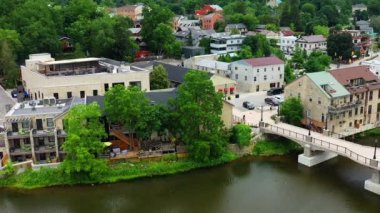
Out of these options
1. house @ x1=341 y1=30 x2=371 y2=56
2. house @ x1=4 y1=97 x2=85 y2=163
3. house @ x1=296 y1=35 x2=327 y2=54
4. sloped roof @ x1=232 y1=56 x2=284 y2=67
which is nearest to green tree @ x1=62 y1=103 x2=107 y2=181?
house @ x1=4 y1=97 x2=85 y2=163

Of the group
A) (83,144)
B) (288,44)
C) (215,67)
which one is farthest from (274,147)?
(288,44)

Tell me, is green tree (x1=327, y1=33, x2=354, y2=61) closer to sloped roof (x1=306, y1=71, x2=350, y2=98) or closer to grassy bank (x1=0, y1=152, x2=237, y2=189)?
sloped roof (x1=306, y1=71, x2=350, y2=98)

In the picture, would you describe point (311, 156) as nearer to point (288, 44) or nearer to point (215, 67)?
point (215, 67)

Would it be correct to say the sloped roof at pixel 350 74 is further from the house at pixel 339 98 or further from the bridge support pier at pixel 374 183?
the bridge support pier at pixel 374 183

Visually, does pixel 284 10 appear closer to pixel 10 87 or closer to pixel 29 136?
pixel 10 87

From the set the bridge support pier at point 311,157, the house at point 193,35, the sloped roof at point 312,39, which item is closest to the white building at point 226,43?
the house at point 193,35
